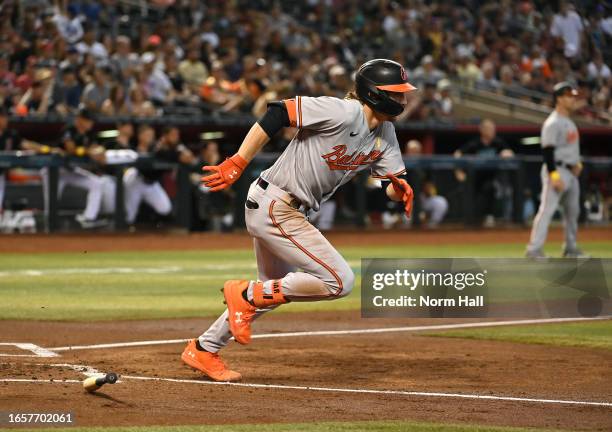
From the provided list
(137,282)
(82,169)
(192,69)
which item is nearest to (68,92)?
(82,169)

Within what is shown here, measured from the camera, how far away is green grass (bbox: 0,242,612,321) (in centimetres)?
1010

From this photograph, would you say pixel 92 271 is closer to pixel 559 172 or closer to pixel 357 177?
pixel 559 172

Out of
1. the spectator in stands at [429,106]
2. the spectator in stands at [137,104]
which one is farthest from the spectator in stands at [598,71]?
the spectator in stands at [137,104]

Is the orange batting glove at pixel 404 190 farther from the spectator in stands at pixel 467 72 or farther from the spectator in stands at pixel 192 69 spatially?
the spectator in stands at pixel 467 72

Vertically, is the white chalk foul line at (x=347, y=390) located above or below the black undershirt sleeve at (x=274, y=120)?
below

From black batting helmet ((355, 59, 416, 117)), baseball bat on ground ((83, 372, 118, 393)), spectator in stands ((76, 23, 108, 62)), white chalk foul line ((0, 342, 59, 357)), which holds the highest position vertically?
spectator in stands ((76, 23, 108, 62))

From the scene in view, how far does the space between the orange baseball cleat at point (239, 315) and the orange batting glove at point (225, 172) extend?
67 cm

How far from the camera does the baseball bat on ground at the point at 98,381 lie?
5.55m

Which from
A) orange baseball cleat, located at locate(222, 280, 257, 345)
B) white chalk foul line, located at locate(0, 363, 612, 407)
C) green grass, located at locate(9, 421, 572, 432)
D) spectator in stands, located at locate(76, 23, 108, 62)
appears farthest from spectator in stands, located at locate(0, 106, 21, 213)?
green grass, located at locate(9, 421, 572, 432)

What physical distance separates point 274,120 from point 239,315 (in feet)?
3.74

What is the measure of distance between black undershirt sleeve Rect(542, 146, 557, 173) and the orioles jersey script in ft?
25.2

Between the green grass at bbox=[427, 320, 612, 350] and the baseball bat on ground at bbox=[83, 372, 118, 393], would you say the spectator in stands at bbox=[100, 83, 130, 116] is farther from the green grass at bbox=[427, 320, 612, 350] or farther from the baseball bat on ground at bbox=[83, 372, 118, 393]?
the baseball bat on ground at bbox=[83, 372, 118, 393]

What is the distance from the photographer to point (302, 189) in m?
6.32

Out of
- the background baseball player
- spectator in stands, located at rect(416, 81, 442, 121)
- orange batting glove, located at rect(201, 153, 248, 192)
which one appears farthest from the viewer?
spectator in stands, located at rect(416, 81, 442, 121)
